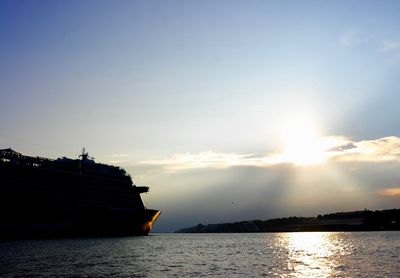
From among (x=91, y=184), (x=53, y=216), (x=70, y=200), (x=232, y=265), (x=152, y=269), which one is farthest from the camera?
(x=91, y=184)

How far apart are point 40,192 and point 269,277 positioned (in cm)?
8474

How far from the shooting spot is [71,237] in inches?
4604

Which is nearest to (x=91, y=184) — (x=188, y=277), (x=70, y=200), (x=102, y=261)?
(x=70, y=200)

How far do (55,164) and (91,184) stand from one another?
12191 mm

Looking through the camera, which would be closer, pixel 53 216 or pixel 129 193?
pixel 53 216

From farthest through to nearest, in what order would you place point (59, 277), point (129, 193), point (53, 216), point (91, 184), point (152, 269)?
point (129, 193) → point (91, 184) → point (53, 216) → point (152, 269) → point (59, 277)

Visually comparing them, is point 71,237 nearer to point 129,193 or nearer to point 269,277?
point 129,193

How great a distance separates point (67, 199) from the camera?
119062 mm

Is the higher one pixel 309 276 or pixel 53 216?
pixel 53 216

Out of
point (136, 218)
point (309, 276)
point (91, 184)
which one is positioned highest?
point (91, 184)

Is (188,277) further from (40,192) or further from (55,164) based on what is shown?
(55,164)

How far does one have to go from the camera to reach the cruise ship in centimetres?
10631

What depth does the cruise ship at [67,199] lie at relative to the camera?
349 ft

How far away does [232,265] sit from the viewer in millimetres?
53875
